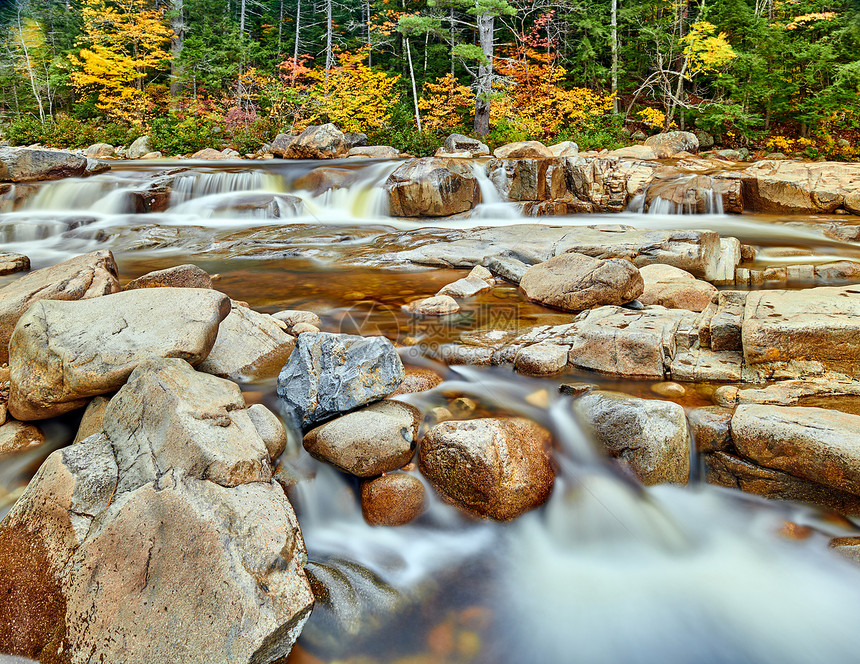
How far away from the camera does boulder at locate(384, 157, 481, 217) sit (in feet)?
38.2

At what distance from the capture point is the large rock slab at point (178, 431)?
2250mm

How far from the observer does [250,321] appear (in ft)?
14.6

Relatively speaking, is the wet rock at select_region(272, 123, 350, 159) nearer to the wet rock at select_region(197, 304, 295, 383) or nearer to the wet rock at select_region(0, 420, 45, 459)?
the wet rock at select_region(197, 304, 295, 383)

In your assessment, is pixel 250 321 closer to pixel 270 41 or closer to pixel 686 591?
pixel 686 591

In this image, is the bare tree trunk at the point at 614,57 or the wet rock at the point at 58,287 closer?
the wet rock at the point at 58,287

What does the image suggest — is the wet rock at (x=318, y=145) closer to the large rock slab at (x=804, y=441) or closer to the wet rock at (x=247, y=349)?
the wet rock at (x=247, y=349)

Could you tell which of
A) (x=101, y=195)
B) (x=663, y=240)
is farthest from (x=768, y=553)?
(x=101, y=195)

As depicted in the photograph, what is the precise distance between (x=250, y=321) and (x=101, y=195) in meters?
10.4

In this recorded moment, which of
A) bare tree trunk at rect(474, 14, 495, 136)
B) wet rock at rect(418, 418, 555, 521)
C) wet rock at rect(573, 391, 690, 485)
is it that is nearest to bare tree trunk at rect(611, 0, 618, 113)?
bare tree trunk at rect(474, 14, 495, 136)

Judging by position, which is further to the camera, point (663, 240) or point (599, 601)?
point (663, 240)

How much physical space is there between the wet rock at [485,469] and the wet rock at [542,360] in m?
1.07

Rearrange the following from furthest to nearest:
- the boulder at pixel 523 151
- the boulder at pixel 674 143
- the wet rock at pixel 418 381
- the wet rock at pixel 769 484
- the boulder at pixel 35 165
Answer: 1. the boulder at pixel 674 143
2. the boulder at pixel 523 151
3. the boulder at pixel 35 165
4. the wet rock at pixel 418 381
5. the wet rock at pixel 769 484

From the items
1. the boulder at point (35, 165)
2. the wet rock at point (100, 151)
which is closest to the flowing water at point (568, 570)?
the boulder at point (35, 165)

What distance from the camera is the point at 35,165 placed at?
1252cm
